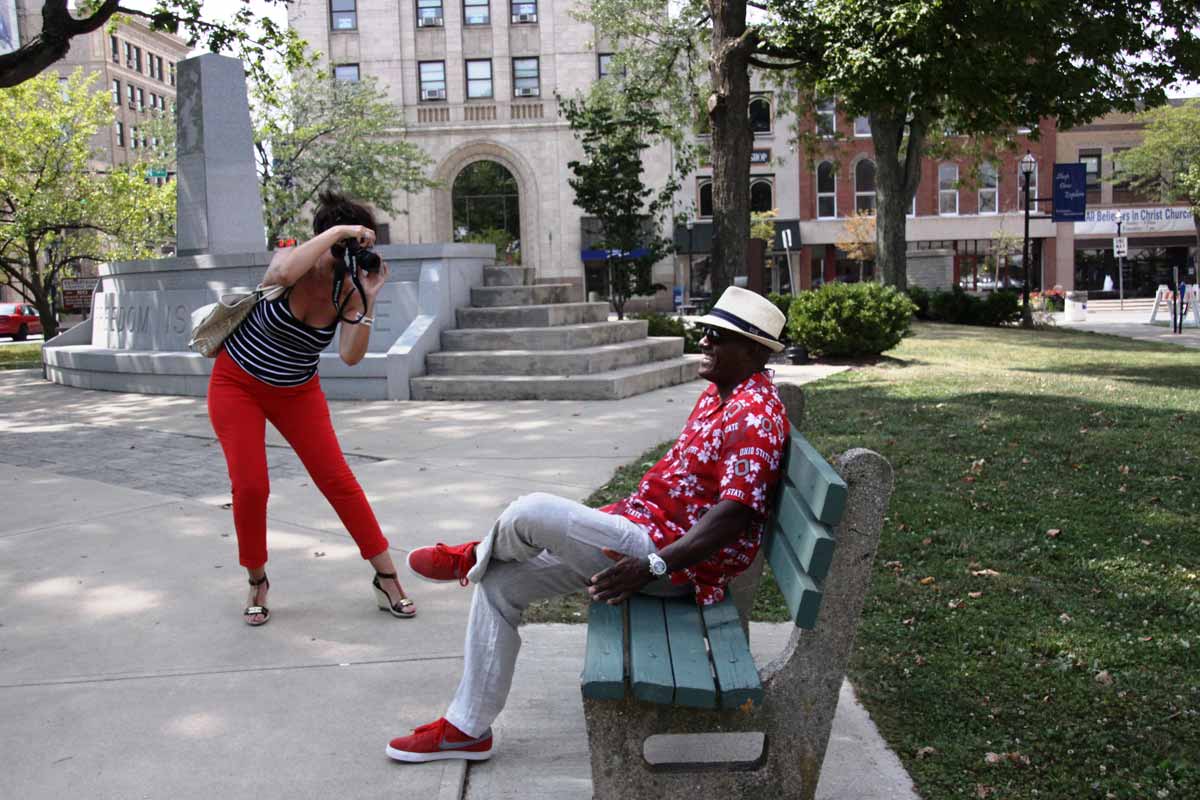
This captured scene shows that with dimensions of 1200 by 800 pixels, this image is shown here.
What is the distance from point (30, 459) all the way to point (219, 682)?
5.47 metres

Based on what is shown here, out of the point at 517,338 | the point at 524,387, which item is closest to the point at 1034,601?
the point at 524,387

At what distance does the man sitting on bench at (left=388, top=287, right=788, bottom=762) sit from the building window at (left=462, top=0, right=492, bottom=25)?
46058 mm

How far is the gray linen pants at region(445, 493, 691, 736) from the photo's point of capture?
3.04 meters

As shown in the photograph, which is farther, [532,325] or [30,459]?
[532,325]

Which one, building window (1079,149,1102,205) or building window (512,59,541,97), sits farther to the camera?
building window (1079,149,1102,205)

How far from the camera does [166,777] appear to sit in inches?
122

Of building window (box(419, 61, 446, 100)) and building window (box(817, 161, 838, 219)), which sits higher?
building window (box(419, 61, 446, 100))

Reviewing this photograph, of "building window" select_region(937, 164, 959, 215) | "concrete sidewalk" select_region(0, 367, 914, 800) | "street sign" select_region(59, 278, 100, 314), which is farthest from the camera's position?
"building window" select_region(937, 164, 959, 215)

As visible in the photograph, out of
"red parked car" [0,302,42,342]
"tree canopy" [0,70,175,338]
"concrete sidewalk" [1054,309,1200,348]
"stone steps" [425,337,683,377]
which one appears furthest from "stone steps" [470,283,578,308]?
"red parked car" [0,302,42,342]

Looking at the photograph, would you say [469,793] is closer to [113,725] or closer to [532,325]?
[113,725]

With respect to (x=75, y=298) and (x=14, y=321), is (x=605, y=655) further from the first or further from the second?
(x=75, y=298)

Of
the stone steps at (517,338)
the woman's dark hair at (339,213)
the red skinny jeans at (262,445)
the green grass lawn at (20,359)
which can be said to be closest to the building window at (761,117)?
the green grass lawn at (20,359)

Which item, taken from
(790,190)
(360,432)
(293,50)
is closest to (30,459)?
(360,432)

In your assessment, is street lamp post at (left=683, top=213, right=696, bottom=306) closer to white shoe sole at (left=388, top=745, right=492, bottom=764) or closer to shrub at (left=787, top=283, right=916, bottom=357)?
shrub at (left=787, top=283, right=916, bottom=357)
